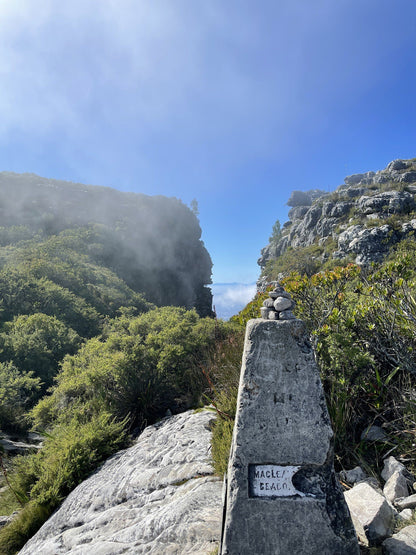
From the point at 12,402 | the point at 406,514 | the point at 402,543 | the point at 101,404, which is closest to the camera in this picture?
the point at 402,543

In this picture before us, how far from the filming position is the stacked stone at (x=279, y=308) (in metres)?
2.13

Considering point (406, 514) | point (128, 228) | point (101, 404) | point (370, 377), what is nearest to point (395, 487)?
point (406, 514)

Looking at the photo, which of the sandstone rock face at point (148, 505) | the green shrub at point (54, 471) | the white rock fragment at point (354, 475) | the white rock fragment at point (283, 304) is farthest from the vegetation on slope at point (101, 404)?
the white rock fragment at point (283, 304)

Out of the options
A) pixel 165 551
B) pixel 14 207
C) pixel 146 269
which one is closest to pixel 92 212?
pixel 14 207

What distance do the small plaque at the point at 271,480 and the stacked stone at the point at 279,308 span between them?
3.36 feet

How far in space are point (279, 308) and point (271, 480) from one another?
1.19 metres

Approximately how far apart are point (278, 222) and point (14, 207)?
213 ft

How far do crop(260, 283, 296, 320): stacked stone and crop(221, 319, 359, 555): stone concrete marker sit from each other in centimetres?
22

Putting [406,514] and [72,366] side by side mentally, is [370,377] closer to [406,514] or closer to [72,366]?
[406,514]

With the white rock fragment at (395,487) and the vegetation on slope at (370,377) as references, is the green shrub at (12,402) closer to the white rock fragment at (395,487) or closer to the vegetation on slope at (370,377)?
the vegetation on slope at (370,377)

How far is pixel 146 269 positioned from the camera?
6253cm

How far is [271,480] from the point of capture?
1.85 m

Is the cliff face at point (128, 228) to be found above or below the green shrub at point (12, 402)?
above

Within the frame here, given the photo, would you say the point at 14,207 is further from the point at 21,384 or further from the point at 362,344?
the point at 362,344
